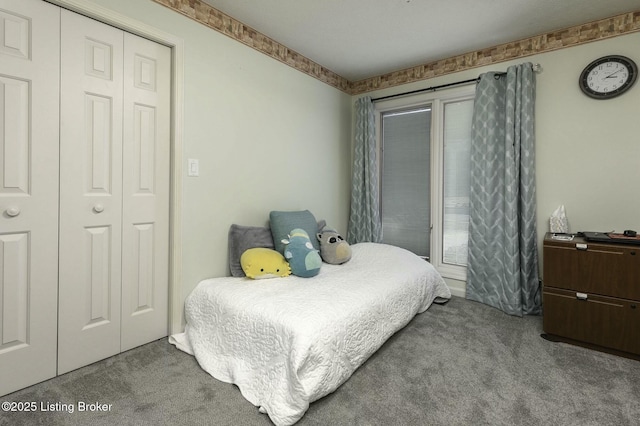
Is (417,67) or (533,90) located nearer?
(533,90)

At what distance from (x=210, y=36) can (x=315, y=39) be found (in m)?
0.93

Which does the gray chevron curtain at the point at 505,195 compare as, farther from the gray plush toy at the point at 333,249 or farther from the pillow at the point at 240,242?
the pillow at the point at 240,242

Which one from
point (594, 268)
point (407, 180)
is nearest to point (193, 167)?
point (407, 180)

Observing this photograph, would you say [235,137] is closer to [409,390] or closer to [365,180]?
[365,180]

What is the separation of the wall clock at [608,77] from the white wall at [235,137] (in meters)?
2.33

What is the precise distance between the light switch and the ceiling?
1.17 metres

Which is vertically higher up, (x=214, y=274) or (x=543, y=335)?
(x=214, y=274)

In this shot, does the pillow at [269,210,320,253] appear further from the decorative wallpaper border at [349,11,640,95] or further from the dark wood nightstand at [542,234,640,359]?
the decorative wallpaper border at [349,11,640,95]

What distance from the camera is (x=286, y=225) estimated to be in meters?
2.62

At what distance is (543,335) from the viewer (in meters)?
2.31

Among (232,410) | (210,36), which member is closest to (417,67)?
(210,36)

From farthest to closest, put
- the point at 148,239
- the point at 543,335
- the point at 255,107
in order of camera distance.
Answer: the point at 255,107 < the point at 543,335 < the point at 148,239

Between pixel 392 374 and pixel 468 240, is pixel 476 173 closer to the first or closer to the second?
pixel 468 240

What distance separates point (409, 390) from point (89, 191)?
2168mm
